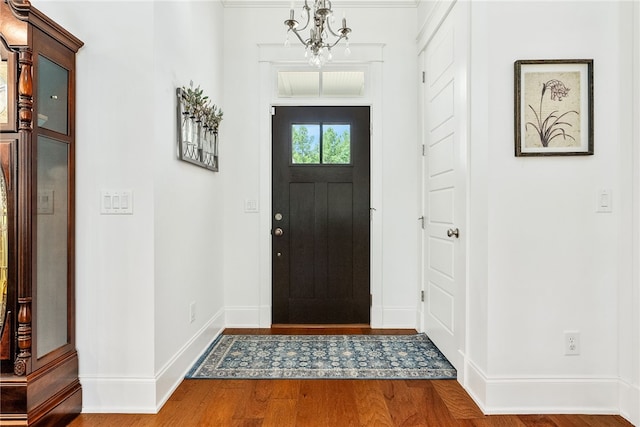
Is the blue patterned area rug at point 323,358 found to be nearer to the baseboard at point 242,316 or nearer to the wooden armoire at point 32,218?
the baseboard at point 242,316

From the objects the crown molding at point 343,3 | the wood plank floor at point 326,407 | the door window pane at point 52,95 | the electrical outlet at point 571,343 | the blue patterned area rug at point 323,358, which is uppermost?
the crown molding at point 343,3

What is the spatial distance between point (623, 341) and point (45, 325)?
111 inches

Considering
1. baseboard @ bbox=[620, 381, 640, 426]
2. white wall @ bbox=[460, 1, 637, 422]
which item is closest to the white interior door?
white wall @ bbox=[460, 1, 637, 422]

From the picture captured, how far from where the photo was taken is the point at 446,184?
286 centimetres

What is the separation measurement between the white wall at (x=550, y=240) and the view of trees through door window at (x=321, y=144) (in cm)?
165

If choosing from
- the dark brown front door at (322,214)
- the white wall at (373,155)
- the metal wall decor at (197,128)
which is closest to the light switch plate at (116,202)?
the metal wall decor at (197,128)

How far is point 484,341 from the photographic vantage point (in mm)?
2135

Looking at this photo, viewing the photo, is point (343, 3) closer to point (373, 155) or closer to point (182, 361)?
point (373, 155)

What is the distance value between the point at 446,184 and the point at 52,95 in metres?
2.39

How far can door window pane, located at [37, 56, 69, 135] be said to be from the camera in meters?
1.80

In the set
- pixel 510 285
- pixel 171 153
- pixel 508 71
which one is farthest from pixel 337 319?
pixel 508 71

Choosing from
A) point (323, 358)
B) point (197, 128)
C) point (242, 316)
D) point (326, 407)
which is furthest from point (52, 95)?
point (242, 316)

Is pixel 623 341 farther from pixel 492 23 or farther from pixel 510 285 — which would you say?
pixel 492 23

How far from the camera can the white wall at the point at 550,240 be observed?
207cm
